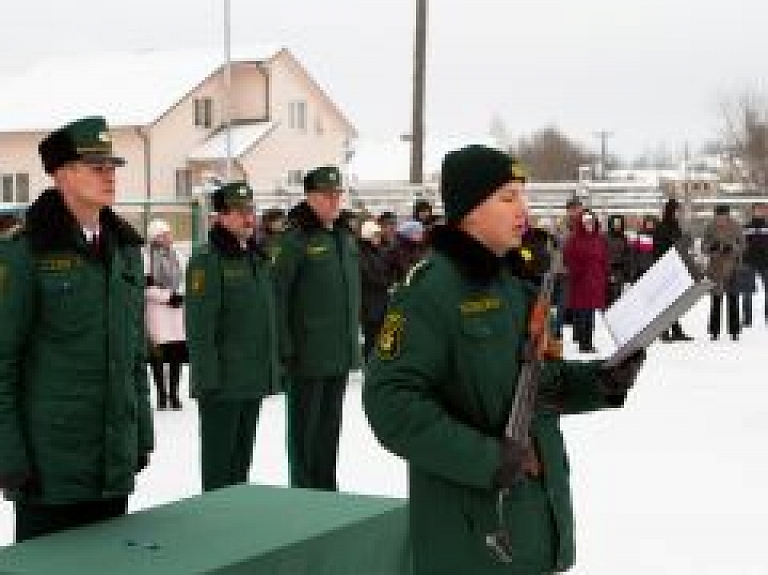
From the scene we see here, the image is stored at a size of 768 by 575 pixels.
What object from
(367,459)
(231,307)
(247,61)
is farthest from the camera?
(247,61)

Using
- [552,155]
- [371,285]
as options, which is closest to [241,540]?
[371,285]

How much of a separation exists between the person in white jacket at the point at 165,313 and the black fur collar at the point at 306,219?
4.57m

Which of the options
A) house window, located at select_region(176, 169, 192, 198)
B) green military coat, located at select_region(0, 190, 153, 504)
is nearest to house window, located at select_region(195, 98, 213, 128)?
house window, located at select_region(176, 169, 192, 198)

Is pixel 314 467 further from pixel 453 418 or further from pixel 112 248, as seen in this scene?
pixel 453 418

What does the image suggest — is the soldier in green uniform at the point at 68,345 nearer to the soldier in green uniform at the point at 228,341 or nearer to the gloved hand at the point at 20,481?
the gloved hand at the point at 20,481

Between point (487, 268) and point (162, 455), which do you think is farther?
point (162, 455)

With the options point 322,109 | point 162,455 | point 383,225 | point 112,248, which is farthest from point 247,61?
point 112,248

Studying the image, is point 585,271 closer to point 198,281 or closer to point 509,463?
point 198,281

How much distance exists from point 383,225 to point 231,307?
26.9 ft

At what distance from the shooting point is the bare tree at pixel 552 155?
76.6 m

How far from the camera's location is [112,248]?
445 cm

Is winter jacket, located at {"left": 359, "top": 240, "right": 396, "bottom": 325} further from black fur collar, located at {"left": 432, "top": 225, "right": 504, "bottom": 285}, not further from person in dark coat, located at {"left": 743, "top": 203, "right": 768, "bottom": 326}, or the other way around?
black fur collar, located at {"left": 432, "top": 225, "right": 504, "bottom": 285}

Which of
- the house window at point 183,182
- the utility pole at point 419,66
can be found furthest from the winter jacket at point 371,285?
the house window at point 183,182

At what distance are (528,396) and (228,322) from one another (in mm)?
3912
